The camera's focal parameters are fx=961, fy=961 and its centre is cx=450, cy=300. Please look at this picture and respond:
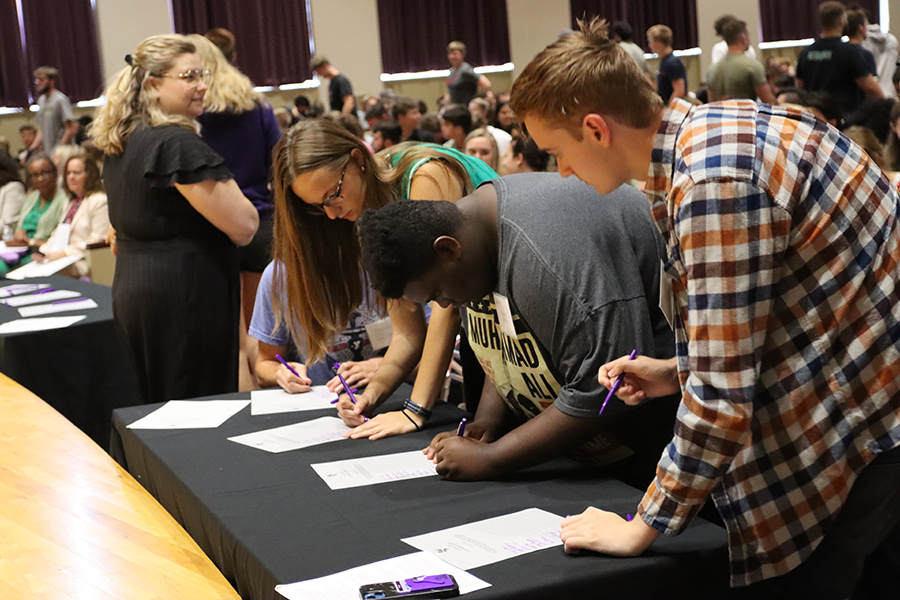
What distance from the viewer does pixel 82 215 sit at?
5594 millimetres

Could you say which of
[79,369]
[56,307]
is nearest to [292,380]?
[79,369]

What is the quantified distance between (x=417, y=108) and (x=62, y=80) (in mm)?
6045

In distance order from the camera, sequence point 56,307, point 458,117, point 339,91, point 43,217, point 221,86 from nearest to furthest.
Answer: point 221,86 < point 56,307 < point 43,217 < point 458,117 < point 339,91

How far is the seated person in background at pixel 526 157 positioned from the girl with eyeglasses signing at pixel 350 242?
1.93 metres

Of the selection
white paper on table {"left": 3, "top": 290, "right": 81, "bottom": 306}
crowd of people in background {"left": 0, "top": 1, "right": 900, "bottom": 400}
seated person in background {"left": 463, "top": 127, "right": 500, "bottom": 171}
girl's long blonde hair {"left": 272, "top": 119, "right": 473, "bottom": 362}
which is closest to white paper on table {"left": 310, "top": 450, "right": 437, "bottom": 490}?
girl's long blonde hair {"left": 272, "top": 119, "right": 473, "bottom": 362}

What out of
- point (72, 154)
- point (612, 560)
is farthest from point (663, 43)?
point (612, 560)

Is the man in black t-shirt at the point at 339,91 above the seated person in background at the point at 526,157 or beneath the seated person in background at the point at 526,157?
above

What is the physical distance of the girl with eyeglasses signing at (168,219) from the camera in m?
2.79

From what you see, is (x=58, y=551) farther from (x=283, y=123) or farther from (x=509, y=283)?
(x=283, y=123)

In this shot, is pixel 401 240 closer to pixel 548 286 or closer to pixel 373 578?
pixel 548 286

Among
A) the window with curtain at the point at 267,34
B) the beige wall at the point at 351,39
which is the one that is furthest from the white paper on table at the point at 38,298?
the beige wall at the point at 351,39

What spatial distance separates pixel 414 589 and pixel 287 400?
1206 mm

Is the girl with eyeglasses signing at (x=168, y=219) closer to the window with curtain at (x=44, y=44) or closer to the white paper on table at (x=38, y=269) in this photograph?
the white paper on table at (x=38, y=269)

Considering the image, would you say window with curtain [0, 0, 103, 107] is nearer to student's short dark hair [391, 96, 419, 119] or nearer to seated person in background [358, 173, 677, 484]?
student's short dark hair [391, 96, 419, 119]
